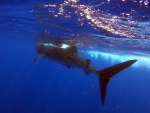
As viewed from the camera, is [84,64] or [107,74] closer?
[107,74]

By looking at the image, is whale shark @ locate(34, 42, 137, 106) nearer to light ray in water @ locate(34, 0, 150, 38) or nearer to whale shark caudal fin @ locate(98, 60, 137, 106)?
whale shark caudal fin @ locate(98, 60, 137, 106)

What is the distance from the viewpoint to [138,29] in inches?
566

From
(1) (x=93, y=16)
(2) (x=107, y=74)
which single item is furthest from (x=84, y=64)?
(1) (x=93, y=16)

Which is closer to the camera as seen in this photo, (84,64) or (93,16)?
(84,64)

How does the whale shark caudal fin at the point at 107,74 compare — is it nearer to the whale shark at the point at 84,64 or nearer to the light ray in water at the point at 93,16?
the whale shark at the point at 84,64

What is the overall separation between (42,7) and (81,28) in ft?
17.4

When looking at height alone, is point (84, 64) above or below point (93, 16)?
below

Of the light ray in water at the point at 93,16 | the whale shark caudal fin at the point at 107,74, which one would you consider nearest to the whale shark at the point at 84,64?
the whale shark caudal fin at the point at 107,74

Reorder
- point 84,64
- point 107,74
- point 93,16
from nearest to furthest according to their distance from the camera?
point 107,74 < point 84,64 < point 93,16

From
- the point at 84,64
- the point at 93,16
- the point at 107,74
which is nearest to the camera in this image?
the point at 107,74

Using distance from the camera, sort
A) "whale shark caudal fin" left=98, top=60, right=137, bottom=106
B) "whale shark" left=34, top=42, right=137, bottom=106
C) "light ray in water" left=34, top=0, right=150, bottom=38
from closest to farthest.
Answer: "whale shark" left=34, top=42, right=137, bottom=106 < "whale shark caudal fin" left=98, top=60, right=137, bottom=106 < "light ray in water" left=34, top=0, right=150, bottom=38

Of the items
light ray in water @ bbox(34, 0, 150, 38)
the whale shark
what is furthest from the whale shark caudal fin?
light ray in water @ bbox(34, 0, 150, 38)

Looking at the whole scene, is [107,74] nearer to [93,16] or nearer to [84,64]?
[84,64]

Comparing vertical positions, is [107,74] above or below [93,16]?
below
